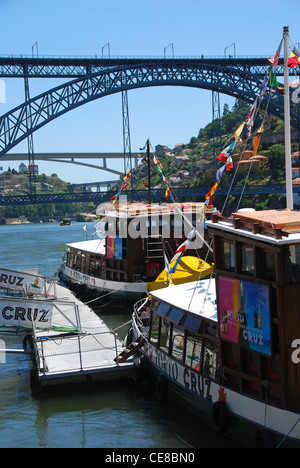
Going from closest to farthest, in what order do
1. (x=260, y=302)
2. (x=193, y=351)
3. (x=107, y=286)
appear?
(x=260, y=302) → (x=193, y=351) → (x=107, y=286)

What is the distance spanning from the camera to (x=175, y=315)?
1210 cm

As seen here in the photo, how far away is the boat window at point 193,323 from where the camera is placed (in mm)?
11141

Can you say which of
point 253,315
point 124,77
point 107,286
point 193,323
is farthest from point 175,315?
point 124,77

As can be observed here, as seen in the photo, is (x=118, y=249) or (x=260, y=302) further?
(x=118, y=249)

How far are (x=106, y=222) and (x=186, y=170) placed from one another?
9029 cm

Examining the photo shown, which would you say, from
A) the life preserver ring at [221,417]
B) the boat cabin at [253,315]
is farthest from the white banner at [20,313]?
the life preserver ring at [221,417]

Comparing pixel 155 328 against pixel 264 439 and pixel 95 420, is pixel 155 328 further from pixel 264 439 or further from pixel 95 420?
pixel 264 439

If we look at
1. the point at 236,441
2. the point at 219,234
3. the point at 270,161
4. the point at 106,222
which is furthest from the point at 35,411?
the point at 270,161

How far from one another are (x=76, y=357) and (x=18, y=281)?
4275 millimetres

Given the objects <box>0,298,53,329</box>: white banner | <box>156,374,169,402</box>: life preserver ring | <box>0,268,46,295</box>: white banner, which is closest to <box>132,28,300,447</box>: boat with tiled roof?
<box>156,374,169,402</box>: life preserver ring

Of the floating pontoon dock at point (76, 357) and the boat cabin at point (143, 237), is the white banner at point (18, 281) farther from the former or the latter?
the boat cabin at point (143, 237)

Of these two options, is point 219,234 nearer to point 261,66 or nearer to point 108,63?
point 108,63

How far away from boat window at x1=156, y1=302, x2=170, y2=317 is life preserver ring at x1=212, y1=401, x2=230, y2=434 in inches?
103

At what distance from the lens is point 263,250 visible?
9328 mm
